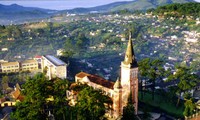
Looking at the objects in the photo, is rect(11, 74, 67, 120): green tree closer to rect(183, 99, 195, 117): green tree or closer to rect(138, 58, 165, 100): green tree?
rect(183, 99, 195, 117): green tree

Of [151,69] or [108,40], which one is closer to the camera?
[151,69]

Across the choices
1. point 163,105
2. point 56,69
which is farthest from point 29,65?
point 163,105

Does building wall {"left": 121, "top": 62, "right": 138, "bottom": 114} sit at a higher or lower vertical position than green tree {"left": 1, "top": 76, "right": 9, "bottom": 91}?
higher

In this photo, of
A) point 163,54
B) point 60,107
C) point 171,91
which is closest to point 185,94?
point 171,91

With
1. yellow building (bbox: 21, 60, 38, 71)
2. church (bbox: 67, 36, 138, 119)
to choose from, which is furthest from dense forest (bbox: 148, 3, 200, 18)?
yellow building (bbox: 21, 60, 38, 71)

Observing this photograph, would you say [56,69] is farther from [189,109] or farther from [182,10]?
[189,109]

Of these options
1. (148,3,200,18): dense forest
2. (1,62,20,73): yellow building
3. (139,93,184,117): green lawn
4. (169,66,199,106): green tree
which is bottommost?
(139,93,184,117): green lawn

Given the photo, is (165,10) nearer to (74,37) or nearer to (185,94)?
(185,94)

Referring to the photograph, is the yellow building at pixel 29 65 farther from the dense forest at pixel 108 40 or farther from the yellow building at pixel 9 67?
the dense forest at pixel 108 40
